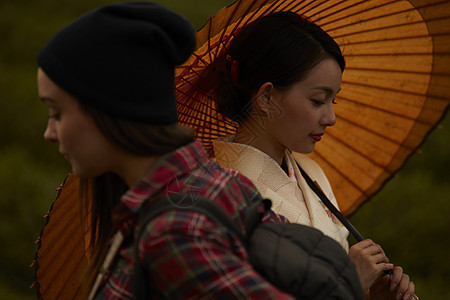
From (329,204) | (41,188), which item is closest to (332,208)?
(329,204)

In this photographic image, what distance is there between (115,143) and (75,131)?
0.22 feet

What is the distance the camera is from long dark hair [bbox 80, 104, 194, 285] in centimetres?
98

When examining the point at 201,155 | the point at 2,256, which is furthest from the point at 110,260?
the point at 2,256

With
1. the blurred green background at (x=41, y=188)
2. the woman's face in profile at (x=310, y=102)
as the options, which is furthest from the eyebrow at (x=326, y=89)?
the blurred green background at (x=41, y=188)

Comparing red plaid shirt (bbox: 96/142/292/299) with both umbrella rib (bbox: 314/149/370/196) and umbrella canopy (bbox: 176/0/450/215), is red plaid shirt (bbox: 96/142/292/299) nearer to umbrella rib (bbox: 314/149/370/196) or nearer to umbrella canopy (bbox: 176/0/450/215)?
umbrella canopy (bbox: 176/0/450/215)

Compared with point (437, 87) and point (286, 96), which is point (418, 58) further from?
point (286, 96)

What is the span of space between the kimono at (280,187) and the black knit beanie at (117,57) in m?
0.46

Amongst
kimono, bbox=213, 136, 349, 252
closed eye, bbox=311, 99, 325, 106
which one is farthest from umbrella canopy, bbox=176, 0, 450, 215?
closed eye, bbox=311, 99, 325, 106

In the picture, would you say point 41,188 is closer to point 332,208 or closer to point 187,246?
point 332,208

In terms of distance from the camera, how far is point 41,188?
8.93ft

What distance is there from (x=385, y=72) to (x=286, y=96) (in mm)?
390

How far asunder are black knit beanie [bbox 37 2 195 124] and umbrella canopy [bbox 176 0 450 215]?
0.38 meters

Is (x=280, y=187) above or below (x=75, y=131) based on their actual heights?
below

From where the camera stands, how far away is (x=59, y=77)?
96cm
